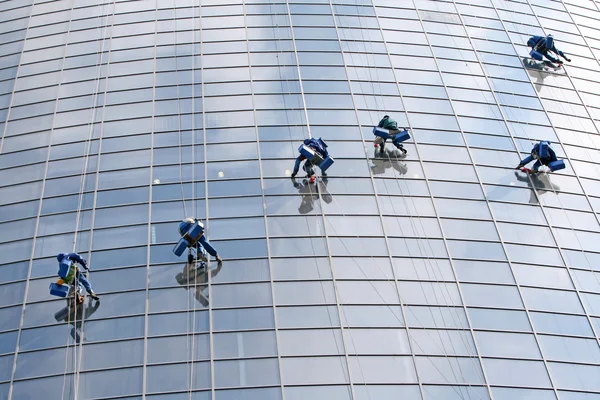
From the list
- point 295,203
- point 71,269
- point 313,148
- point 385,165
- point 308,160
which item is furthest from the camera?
point 385,165

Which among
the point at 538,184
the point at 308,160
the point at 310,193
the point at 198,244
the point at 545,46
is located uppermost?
the point at 545,46

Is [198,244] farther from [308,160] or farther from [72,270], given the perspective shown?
[308,160]

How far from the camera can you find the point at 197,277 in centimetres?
3130

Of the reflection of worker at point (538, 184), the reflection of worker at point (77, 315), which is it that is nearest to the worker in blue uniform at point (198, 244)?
the reflection of worker at point (77, 315)

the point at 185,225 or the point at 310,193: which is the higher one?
the point at 310,193

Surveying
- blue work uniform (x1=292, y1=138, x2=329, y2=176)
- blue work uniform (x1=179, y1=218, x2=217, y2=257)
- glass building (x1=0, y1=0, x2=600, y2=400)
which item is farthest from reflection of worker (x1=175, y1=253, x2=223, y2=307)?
blue work uniform (x1=292, y1=138, x2=329, y2=176)

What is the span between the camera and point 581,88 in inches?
1703

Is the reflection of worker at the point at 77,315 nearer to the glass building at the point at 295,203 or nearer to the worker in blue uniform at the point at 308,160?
the glass building at the point at 295,203

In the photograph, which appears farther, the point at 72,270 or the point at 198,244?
the point at 198,244

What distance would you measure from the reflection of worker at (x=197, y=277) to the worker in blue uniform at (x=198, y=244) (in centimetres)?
26

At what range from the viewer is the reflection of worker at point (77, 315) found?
30188 mm

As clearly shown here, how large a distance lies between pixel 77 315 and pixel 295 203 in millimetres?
9447

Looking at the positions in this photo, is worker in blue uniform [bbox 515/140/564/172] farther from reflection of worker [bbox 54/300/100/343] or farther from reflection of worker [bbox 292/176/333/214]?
reflection of worker [bbox 54/300/100/343]

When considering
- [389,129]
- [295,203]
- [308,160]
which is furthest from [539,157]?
[295,203]
